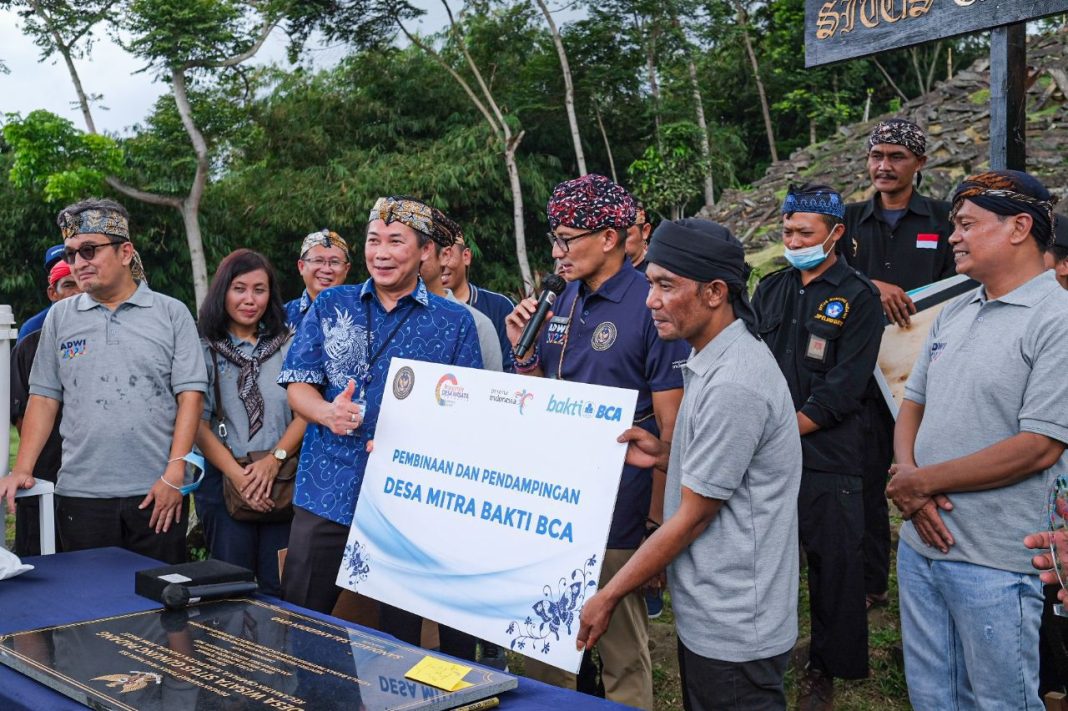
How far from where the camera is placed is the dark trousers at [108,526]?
12.0ft

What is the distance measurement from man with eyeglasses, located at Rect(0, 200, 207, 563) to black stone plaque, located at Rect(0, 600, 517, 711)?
1456 mm

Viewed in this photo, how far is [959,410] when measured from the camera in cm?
267

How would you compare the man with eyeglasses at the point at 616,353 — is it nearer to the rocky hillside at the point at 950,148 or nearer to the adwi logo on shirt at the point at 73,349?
the adwi logo on shirt at the point at 73,349

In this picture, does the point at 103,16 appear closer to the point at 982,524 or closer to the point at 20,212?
the point at 20,212

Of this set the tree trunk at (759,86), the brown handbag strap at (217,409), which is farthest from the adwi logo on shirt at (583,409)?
the tree trunk at (759,86)

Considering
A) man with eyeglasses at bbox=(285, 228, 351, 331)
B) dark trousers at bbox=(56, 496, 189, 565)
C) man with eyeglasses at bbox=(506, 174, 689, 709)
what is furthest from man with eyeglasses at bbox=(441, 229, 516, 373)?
dark trousers at bbox=(56, 496, 189, 565)

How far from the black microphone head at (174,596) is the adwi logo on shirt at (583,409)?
42.0 inches

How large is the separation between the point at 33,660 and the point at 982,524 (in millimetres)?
2459

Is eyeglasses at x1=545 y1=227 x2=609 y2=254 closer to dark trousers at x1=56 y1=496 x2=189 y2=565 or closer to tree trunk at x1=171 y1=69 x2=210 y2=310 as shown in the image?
dark trousers at x1=56 y1=496 x2=189 y2=565

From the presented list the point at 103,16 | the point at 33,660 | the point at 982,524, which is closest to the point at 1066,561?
the point at 982,524

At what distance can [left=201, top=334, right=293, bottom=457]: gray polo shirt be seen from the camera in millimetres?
3914

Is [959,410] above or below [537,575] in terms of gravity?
above

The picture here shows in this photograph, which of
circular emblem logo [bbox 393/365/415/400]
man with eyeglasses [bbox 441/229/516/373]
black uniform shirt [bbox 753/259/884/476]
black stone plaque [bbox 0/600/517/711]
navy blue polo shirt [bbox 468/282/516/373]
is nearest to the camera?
black stone plaque [bbox 0/600/517/711]

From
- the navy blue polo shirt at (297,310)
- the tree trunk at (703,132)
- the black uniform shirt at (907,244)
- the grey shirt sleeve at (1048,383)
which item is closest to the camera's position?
the grey shirt sleeve at (1048,383)
